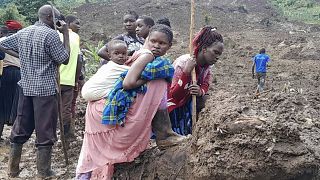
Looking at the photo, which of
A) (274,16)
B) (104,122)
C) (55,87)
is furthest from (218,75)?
(274,16)

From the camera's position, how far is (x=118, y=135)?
12.3 ft

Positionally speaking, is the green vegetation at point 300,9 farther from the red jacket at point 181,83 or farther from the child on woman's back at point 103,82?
the child on woman's back at point 103,82

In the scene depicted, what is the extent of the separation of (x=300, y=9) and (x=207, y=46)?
29347 mm

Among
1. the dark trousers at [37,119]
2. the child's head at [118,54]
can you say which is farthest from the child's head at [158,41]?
the dark trousers at [37,119]

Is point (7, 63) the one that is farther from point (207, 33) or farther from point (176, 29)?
point (176, 29)

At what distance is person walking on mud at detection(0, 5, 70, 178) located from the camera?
466 cm

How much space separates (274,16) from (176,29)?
8240mm

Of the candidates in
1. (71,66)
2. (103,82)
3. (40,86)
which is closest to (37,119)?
(40,86)

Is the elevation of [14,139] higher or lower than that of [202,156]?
lower

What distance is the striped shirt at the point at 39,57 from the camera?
4.64 meters

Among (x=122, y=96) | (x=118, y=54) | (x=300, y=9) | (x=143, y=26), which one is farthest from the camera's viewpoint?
(x=300, y=9)

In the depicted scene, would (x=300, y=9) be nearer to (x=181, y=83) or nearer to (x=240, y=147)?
(x=181, y=83)

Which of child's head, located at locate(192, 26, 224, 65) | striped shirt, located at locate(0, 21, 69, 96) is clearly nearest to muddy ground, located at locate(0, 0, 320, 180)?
child's head, located at locate(192, 26, 224, 65)

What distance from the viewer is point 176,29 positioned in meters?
24.4
